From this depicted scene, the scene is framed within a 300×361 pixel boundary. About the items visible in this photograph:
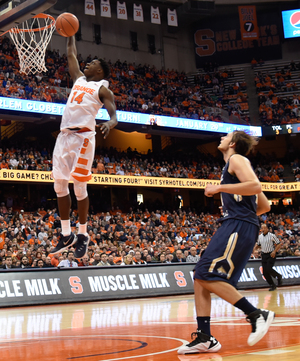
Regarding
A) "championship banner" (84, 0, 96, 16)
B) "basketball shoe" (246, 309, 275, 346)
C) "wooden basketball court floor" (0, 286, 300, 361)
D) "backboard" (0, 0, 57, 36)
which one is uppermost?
"championship banner" (84, 0, 96, 16)

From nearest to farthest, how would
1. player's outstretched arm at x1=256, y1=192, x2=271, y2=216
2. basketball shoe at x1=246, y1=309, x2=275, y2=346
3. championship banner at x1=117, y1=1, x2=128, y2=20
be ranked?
basketball shoe at x1=246, y1=309, x2=275, y2=346
player's outstretched arm at x1=256, y1=192, x2=271, y2=216
championship banner at x1=117, y1=1, x2=128, y2=20

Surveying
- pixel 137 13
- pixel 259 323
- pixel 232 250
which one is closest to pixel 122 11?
pixel 137 13

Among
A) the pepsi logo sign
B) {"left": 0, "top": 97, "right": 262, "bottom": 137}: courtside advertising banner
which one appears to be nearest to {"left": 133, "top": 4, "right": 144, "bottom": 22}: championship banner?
{"left": 0, "top": 97, "right": 262, "bottom": 137}: courtside advertising banner

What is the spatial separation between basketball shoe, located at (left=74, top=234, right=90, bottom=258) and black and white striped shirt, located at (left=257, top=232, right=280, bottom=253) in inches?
391

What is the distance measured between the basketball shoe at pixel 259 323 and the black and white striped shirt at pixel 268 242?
10.2 metres

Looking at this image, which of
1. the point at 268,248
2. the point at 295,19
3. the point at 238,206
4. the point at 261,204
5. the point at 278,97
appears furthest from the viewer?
the point at 295,19

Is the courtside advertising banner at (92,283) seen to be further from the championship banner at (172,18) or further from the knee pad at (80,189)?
the championship banner at (172,18)

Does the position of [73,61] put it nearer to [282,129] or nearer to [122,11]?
[282,129]

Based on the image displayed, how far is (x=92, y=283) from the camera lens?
42.3ft

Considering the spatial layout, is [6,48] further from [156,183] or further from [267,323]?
[267,323]

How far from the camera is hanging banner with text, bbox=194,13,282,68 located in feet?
126

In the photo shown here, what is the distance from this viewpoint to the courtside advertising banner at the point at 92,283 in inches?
464

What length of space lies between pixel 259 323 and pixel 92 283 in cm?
874

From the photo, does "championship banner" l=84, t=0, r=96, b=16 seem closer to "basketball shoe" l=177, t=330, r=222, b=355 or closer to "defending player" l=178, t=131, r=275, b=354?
"defending player" l=178, t=131, r=275, b=354
